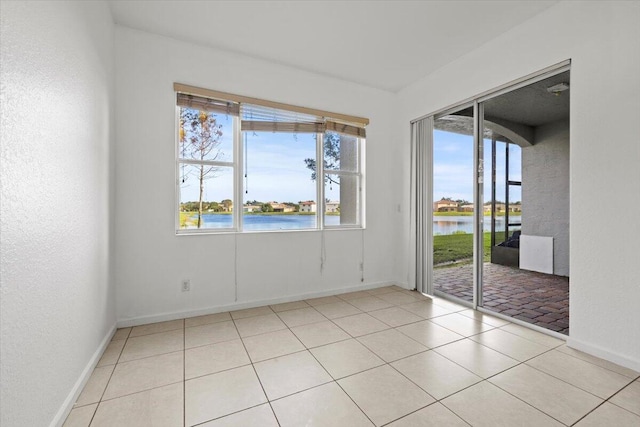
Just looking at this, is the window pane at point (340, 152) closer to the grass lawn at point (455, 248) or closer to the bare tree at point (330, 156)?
the bare tree at point (330, 156)

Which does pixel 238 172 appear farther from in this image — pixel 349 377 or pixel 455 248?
pixel 455 248

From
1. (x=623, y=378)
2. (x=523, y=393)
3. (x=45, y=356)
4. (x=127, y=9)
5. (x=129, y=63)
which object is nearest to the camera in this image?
(x=45, y=356)

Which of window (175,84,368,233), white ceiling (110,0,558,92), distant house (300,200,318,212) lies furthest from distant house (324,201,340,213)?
white ceiling (110,0,558,92)

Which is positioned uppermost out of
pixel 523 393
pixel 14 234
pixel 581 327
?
pixel 14 234

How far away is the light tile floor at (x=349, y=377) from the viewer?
1.60 meters

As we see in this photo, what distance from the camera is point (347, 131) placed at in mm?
3990

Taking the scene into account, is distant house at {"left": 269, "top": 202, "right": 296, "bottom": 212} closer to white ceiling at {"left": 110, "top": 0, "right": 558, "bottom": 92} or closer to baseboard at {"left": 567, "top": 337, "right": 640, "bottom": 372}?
white ceiling at {"left": 110, "top": 0, "right": 558, "bottom": 92}

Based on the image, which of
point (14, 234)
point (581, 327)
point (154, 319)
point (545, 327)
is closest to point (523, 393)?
point (581, 327)

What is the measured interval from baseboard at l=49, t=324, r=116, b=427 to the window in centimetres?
126

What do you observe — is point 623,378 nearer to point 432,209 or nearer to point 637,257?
point 637,257

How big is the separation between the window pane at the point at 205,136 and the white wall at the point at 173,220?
0.16 meters

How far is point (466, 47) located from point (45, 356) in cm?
427

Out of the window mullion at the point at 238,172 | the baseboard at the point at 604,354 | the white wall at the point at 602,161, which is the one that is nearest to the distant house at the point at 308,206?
the window mullion at the point at 238,172

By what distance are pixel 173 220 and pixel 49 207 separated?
5.16 feet
